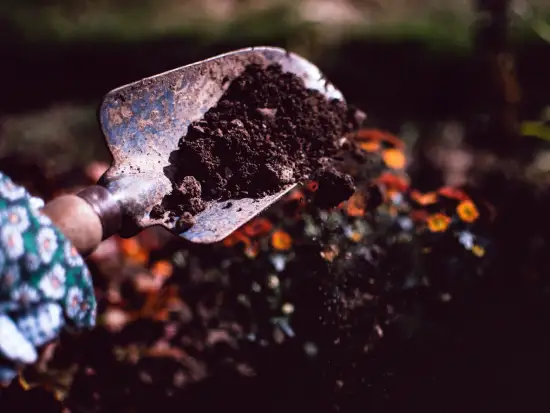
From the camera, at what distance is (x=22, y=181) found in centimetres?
223

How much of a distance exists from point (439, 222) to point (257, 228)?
21.8 inches

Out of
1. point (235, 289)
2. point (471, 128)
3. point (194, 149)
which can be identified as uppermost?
point (194, 149)

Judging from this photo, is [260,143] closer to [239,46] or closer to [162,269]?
[162,269]

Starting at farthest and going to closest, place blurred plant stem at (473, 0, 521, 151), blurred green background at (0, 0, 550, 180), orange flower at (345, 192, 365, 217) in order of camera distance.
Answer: blurred green background at (0, 0, 550, 180) < blurred plant stem at (473, 0, 521, 151) < orange flower at (345, 192, 365, 217)

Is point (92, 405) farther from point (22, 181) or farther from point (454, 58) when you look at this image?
point (454, 58)

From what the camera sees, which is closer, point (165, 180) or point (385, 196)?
point (165, 180)

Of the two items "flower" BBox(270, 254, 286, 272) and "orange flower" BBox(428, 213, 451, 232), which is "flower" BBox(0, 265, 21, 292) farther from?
"orange flower" BBox(428, 213, 451, 232)

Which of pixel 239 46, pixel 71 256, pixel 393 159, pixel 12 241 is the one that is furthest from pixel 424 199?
pixel 239 46

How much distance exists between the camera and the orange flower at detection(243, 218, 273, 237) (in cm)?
187

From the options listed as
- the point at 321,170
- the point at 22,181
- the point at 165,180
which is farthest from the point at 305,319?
the point at 22,181

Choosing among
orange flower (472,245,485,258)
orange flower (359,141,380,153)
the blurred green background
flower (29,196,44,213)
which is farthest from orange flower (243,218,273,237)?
the blurred green background

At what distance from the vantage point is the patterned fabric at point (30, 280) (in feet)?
3.59

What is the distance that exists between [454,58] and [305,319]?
8.82ft

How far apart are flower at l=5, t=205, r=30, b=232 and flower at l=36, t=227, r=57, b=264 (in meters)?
0.03
